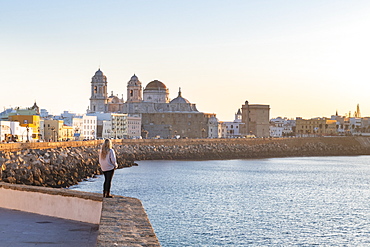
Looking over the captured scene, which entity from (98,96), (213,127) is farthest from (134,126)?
(213,127)

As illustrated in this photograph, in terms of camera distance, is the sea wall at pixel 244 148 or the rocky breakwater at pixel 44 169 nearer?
the rocky breakwater at pixel 44 169

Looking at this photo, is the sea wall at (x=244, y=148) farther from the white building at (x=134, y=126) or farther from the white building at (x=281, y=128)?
the white building at (x=281, y=128)

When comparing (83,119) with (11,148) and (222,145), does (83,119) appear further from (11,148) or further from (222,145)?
(11,148)

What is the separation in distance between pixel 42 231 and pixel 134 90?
107 metres

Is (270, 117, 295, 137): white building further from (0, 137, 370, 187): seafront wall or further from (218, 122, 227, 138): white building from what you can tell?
(0, 137, 370, 187): seafront wall

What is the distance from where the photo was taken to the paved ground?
7734 millimetres

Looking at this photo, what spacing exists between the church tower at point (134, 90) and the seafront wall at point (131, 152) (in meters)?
34.5

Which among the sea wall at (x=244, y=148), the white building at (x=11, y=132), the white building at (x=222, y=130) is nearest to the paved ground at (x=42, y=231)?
the sea wall at (x=244, y=148)

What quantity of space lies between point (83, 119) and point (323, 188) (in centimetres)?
6445

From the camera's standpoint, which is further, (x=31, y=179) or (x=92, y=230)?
(x=31, y=179)

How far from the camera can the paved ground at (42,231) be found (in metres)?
7.73

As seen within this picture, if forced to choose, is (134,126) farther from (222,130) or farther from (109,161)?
(109,161)

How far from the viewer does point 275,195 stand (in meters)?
28.6

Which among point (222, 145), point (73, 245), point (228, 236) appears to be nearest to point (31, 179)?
point (228, 236)
